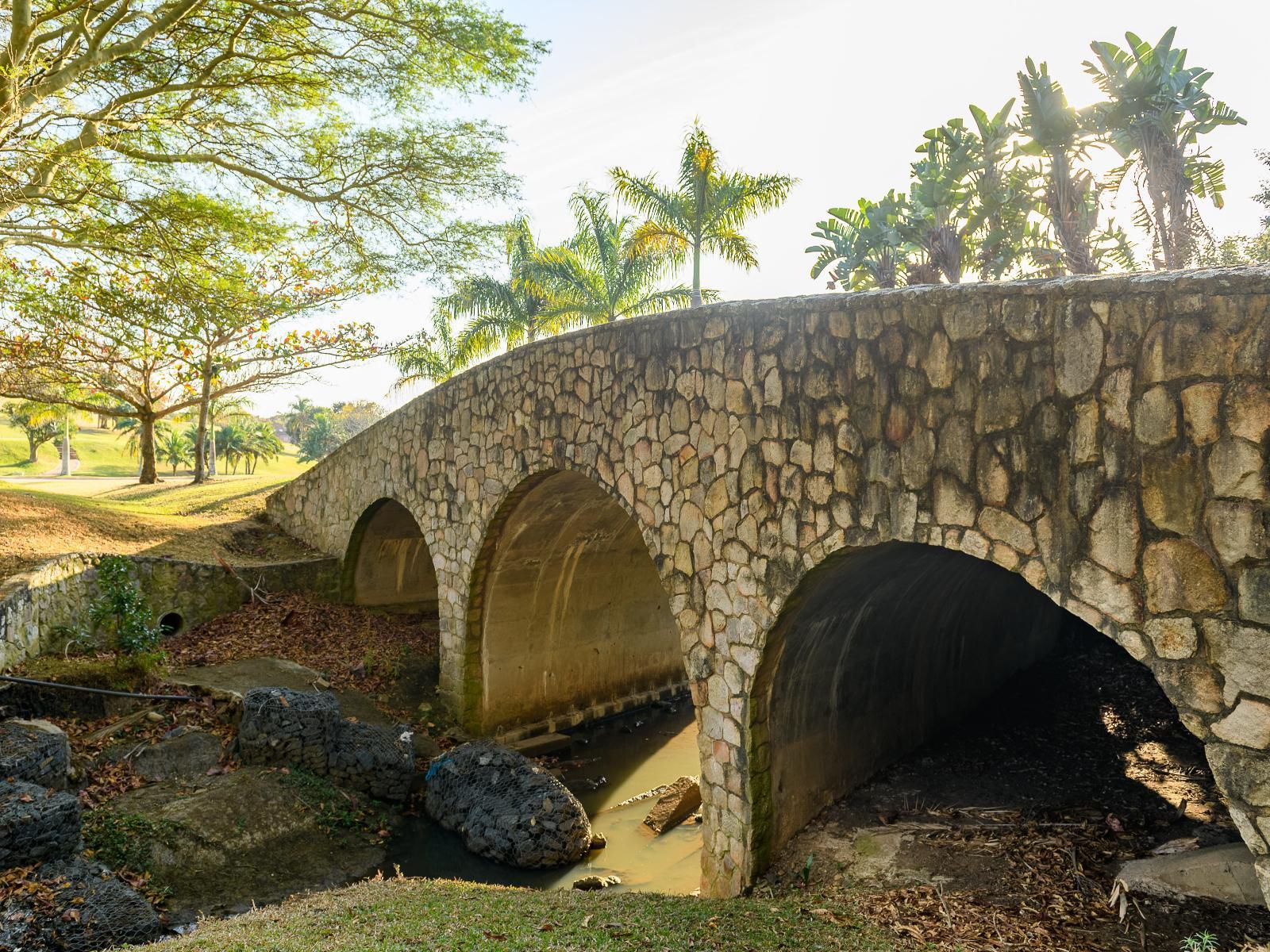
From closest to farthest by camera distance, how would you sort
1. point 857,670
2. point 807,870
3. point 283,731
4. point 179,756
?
point 807,870
point 857,670
point 179,756
point 283,731

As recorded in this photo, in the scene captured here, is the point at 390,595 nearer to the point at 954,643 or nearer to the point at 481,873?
the point at 481,873

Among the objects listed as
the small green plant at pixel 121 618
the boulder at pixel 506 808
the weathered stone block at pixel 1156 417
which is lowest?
the boulder at pixel 506 808

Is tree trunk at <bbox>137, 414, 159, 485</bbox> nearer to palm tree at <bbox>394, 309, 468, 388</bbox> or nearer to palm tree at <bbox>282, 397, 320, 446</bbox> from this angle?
palm tree at <bbox>394, 309, 468, 388</bbox>

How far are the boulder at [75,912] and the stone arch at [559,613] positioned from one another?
16.4 feet

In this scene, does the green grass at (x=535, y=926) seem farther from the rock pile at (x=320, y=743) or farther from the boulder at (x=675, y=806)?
the boulder at (x=675, y=806)

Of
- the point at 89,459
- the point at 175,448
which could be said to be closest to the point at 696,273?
the point at 175,448

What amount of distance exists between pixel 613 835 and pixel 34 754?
544cm

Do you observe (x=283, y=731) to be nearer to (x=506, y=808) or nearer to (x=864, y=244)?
(x=506, y=808)

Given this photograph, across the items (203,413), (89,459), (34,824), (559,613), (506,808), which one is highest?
(89,459)

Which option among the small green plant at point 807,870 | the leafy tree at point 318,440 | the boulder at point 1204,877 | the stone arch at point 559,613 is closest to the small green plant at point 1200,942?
the boulder at point 1204,877

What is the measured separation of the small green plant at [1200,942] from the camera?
4081 millimetres

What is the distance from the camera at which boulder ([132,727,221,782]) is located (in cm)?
838

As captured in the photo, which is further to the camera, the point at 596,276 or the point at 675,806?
the point at 596,276

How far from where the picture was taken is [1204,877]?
4727mm
